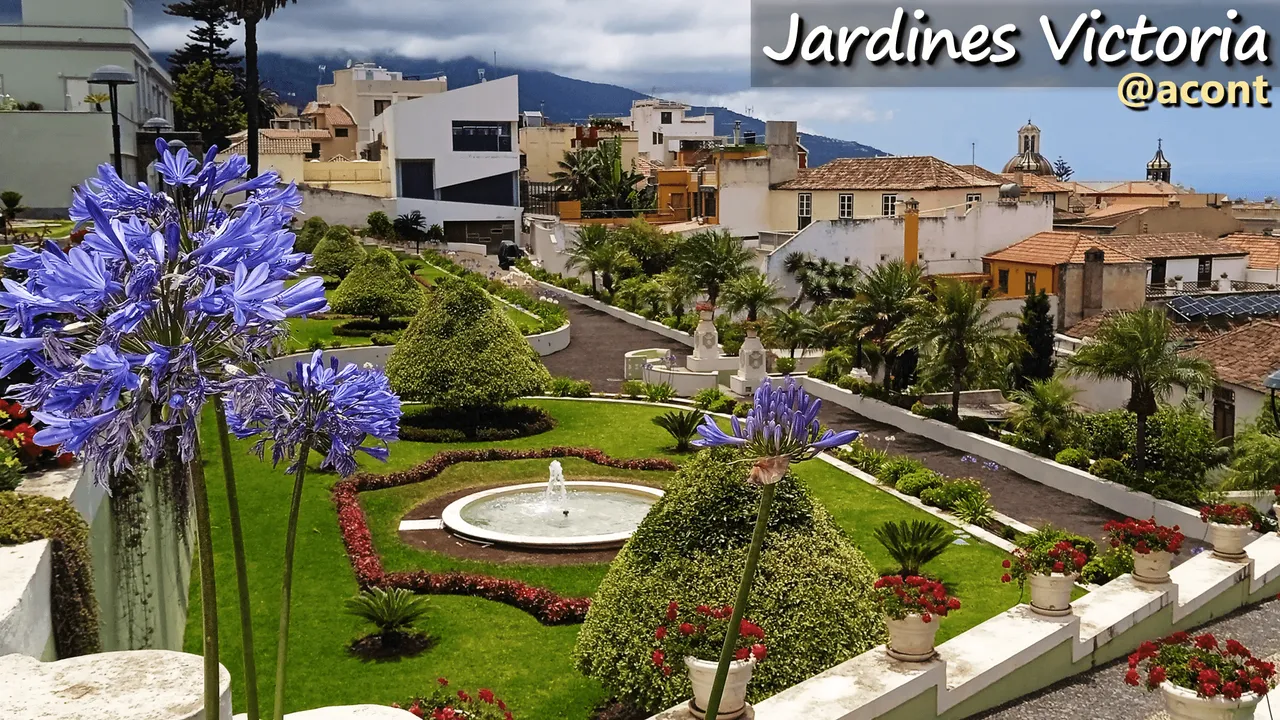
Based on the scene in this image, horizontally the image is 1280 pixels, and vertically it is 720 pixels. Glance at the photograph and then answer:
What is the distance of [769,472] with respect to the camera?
3988 millimetres

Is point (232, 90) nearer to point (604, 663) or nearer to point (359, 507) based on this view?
point (359, 507)

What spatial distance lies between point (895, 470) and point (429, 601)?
9340 mm

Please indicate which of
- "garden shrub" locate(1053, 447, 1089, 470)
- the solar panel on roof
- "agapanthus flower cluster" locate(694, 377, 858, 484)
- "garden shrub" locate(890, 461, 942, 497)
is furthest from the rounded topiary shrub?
the solar panel on roof

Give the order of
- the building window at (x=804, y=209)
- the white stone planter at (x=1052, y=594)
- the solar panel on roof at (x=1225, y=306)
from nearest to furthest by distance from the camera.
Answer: the white stone planter at (x=1052, y=594) < the solar panel on roof at (x=1225, y=306) < the building window at (x=804, y=209)

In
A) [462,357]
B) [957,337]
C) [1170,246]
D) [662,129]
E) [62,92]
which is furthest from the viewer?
[662,129]

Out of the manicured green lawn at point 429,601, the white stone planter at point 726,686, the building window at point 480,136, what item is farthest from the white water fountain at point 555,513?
the building window at point 480,136

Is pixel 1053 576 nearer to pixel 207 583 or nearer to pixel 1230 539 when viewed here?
pixel 1230 539

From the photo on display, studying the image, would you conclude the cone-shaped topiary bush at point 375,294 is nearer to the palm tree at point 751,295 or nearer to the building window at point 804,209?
the palm tree at point 751,295

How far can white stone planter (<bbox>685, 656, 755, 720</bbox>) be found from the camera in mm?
7543

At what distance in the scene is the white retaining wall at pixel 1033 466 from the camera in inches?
716

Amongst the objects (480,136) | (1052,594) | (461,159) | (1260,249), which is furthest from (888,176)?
(1052,594)

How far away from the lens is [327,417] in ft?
13.4

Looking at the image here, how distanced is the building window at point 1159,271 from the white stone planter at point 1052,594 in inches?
1458

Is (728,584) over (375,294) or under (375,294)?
under
